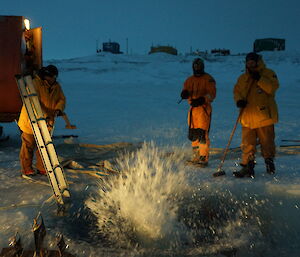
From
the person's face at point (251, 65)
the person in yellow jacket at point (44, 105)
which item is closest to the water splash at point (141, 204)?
the person in yellow jacket at point (44, 105)

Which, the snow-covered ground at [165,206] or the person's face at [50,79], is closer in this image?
the snow-covered ground at [165,206]

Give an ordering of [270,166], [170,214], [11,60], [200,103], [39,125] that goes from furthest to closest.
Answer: [11,60]
[200,103]
[270,166]
[170,214]
[39,125]

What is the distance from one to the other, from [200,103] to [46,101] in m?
2.30

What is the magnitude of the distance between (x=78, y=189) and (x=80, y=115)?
6942mm

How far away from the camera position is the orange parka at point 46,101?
4.56m

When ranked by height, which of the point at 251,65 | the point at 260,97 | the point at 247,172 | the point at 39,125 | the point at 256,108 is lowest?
the point at 247,172

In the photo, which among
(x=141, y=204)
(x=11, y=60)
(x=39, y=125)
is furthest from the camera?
(x=11, y=60)

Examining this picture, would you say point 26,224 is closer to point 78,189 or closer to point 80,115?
point 78,189

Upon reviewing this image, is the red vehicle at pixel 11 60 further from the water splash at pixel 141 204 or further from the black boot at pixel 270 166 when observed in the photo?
the black boot at pixel 270 166

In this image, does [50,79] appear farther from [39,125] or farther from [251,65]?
[251,65]

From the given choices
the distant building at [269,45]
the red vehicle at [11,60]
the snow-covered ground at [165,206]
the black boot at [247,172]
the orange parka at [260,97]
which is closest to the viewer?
the snow-covered ground at [165,206]

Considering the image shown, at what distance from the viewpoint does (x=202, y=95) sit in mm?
5211

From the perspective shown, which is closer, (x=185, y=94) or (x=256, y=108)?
(x=256, y=108)

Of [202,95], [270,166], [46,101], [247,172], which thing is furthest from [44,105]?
[270,166]
